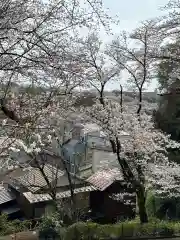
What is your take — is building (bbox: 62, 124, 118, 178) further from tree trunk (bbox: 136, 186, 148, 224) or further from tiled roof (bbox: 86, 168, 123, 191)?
tree trunk (bbox: 136, 186, 148, 224)

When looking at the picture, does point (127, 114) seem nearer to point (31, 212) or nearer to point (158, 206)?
point (158, 206)

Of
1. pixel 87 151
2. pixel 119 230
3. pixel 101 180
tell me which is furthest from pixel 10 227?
pixel 87 151

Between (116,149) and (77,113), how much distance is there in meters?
1.72

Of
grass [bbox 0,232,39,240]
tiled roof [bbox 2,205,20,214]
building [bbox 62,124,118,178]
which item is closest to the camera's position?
grass [bbox 0,232,39,240]

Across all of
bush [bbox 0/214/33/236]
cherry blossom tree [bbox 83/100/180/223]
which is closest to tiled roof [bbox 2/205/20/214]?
bush [bbox 0/214/33/236]

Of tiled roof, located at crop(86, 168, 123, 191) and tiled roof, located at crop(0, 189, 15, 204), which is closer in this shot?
tiled roof, located at crop(86, 168, 123, 191)

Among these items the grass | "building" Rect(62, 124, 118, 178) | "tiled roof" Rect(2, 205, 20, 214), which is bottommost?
"tiled roof" Rect(2, 205, 20, 214)

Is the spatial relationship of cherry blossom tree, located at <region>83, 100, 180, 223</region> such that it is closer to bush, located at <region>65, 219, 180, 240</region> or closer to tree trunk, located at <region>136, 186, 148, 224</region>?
tree trunk, located at <region>136, 186, 148, 224</region>

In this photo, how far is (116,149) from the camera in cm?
1025

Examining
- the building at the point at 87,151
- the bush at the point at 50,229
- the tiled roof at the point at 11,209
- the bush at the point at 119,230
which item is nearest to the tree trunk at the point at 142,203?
the bush at the point at 119,230

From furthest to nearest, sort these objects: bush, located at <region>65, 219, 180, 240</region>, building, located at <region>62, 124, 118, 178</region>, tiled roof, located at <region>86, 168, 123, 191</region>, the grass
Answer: building, located at <region>62, 124, 118, 178</region> < tiled roof, located at <region>86, 168, 123, 191</region> < bush, located at <region>65, 219, 180, 240</region> < the grass

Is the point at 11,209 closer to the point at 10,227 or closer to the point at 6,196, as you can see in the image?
the point at 6,196

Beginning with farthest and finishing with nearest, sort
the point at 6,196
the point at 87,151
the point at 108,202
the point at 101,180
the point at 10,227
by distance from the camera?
1. the point at 87,151
2. the point at 6,196
3. the point at 101,180
4. the point at 108,202
5. the point at 10,227

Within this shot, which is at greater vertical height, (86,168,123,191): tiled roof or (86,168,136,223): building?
(86,168,123,191): tiled roof
